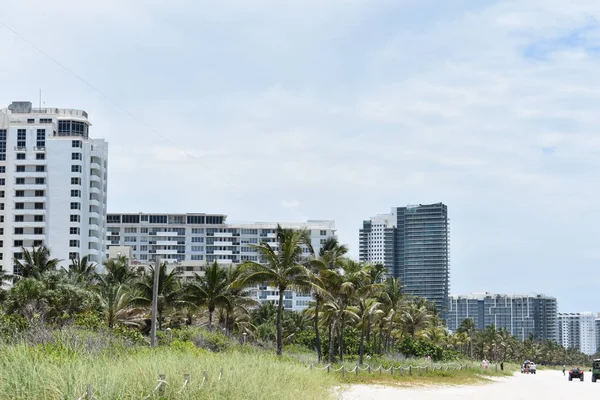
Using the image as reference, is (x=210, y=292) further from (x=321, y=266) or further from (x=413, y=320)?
(x=413, y=320)

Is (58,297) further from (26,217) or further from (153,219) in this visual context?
(153,219)

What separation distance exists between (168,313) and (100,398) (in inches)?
2046

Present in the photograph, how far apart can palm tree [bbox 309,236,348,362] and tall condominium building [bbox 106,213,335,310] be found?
79.4 m

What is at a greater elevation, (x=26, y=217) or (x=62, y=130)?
(x=62, y=130)

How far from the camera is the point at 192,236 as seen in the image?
472 ft

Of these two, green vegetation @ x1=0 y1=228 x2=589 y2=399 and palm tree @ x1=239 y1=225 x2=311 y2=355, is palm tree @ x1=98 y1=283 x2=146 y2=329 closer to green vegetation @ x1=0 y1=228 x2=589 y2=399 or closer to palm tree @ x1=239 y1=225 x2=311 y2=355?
green vegetation @ x1=0 y1=228 x2=589 y2=399

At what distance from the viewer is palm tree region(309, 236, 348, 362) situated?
163ft

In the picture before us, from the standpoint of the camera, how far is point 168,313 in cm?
6756

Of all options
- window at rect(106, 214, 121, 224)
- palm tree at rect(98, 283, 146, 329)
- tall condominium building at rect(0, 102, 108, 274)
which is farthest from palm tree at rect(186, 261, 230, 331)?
window at rect(106, 214, 121, 224)

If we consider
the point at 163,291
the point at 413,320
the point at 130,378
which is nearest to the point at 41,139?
the point at 413,320

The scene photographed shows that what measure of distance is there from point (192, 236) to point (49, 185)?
36.0 meters

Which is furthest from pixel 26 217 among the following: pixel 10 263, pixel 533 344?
pixel 533 344

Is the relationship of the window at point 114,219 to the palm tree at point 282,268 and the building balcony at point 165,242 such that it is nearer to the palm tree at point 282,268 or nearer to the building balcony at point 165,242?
the building balcony at point 165,242

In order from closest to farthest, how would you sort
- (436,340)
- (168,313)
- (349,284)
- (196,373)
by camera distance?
(196,373) → (349,284) → (168,313) → (436,340)
